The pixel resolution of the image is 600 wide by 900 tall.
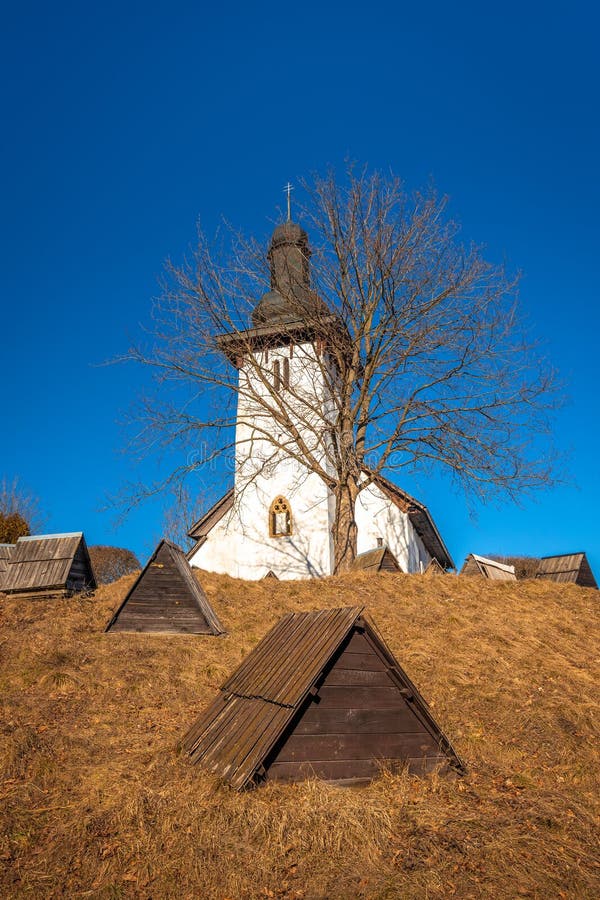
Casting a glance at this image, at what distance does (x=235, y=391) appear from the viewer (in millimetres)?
20781

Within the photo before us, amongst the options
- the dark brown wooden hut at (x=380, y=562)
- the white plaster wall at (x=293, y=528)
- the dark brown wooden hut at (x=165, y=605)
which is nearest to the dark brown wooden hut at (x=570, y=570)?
the dark brown wooden hut at (x=380, y=562)

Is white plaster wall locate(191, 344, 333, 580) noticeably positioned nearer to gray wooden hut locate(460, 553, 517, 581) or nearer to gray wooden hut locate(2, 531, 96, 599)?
gray wooden hut locate(460, 553, 517, 581)

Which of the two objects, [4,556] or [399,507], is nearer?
[4,556]

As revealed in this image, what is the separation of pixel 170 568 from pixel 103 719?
4.50 m

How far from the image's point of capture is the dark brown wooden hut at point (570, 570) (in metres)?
21.1

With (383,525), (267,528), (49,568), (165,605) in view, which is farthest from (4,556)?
(383,525)

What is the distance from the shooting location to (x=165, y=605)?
41.6 feet

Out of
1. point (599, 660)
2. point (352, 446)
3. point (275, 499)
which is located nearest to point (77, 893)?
point (599, 660)

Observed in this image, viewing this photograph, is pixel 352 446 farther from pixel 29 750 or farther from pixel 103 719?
pixel 29 750

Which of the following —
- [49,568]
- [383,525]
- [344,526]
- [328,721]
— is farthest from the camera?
[383,525]

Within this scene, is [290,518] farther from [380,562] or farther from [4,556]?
[4,556]

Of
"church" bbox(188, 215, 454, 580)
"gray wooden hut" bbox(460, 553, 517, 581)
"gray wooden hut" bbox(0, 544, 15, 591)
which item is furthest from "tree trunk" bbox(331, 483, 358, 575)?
"church" bbox(188, 215, 454, 580)

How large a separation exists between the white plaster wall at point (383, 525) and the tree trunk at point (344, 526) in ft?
39.0

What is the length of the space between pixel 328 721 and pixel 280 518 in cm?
2438
